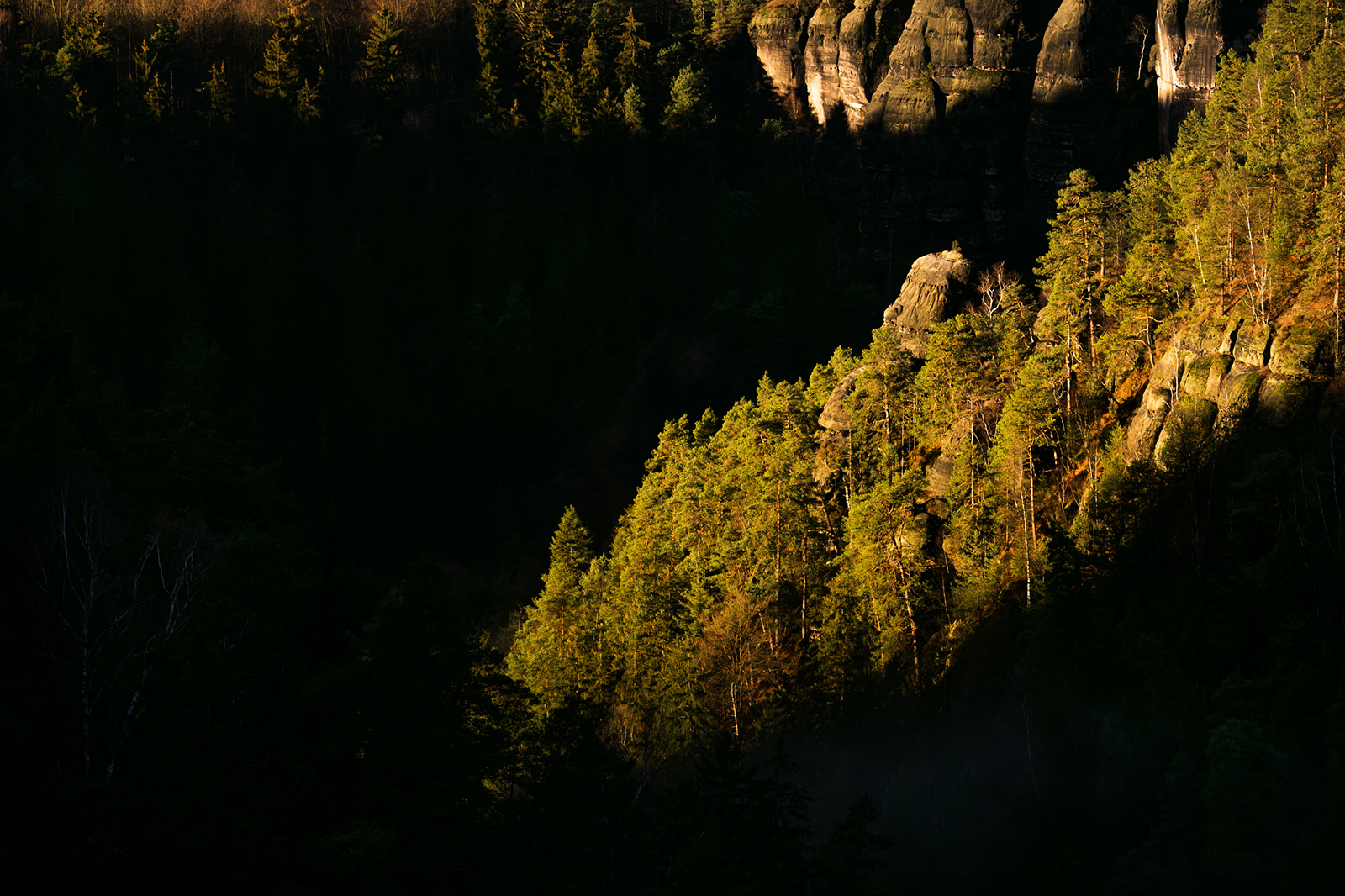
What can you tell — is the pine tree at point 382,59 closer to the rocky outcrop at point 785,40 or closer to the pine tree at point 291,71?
the pine tree at point 291,71

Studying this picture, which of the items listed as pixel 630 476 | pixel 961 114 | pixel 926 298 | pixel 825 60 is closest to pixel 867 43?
pixel 825 60

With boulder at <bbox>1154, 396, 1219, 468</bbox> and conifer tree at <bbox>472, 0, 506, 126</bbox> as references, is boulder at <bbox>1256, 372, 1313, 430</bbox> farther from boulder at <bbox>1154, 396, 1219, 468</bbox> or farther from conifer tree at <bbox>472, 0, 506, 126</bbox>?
conifer tree at <bbox>472, 0, 506, 126</bbox>

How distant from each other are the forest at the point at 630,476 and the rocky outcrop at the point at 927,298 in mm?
348

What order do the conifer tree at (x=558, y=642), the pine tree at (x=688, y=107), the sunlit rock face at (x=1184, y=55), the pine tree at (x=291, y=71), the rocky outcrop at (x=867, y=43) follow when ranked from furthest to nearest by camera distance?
1. the rocky outcrop at (x=867, y=43)
2. the pine tree at (x=688, y=107)
3. the pine tree at (x=291, y=71)
4. the sunlit rock face at (x=1184, y=55)
5. the conifer tree at (x=558, y=642)

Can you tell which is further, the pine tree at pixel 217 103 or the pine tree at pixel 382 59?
the pine tree at pixel 382 59

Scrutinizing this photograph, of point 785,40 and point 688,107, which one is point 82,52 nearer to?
point 688,107

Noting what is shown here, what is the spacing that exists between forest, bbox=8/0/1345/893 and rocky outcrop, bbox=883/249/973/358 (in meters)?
0.35

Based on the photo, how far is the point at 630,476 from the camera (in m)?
60.8

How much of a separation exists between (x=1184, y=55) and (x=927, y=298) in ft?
81.1

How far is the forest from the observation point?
19.6 meters

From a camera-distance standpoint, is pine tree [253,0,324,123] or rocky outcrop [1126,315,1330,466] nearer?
rocky outcrop [1126,315,1330,466]

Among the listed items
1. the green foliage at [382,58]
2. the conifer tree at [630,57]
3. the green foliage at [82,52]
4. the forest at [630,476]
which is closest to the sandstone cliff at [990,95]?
the forest at [630,476]

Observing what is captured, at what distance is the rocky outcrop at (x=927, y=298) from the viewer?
46.2 meters

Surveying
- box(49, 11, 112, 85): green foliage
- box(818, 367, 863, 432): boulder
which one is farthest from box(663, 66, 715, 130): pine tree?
box(818, 367, 863, 432): boulder
